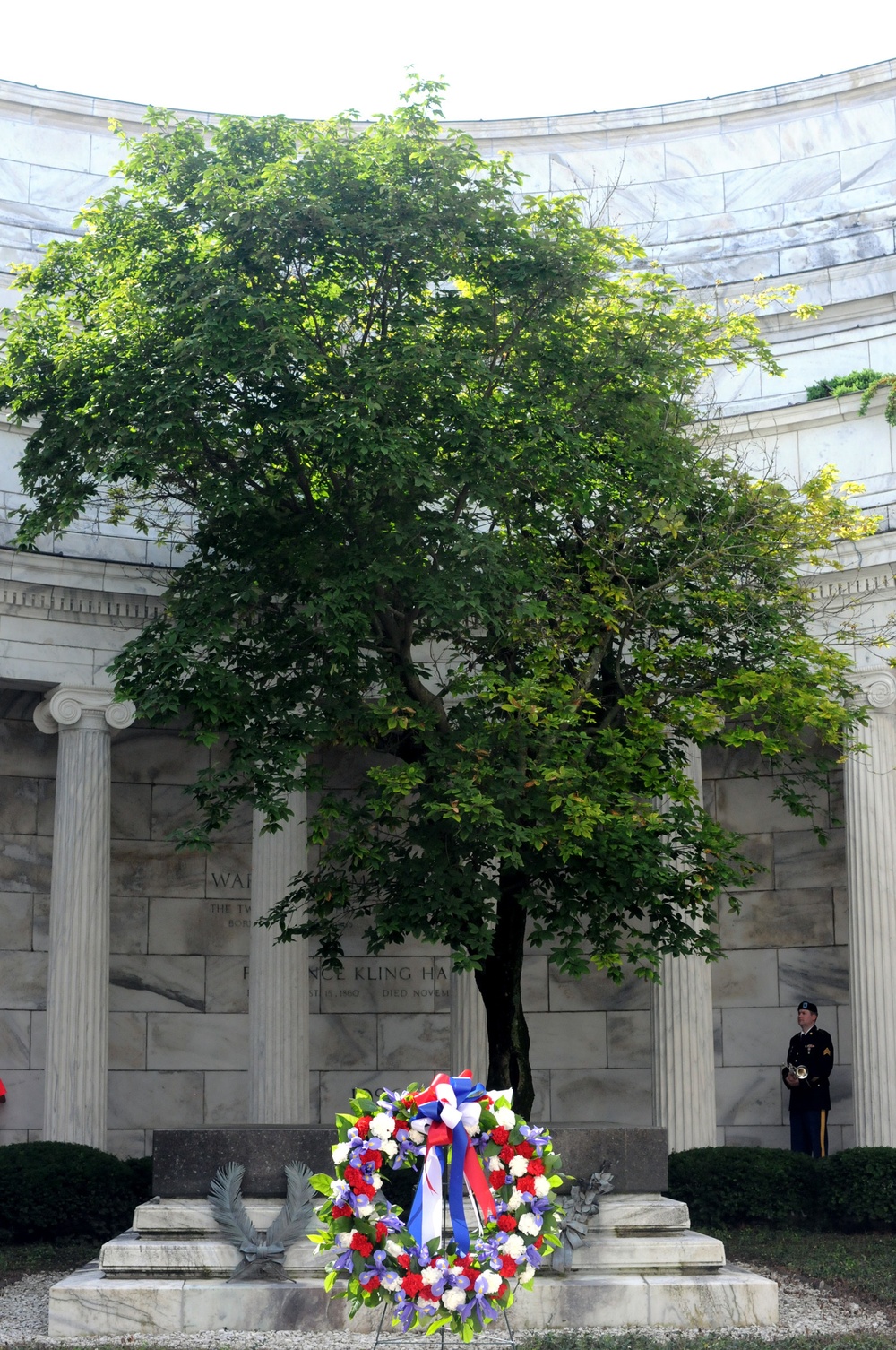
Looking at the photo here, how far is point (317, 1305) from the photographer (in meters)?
16.4

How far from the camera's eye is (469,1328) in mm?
12086

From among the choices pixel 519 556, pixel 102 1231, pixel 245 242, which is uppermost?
pixel 245 242

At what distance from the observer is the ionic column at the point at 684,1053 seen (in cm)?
2561

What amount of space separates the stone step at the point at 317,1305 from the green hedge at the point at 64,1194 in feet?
17.7

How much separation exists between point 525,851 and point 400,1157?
780 cm

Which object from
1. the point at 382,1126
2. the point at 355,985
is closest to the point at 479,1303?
the point at 382,1126

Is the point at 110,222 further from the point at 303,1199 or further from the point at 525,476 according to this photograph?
the point at 303,1199

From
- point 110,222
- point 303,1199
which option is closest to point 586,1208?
point 303,1199

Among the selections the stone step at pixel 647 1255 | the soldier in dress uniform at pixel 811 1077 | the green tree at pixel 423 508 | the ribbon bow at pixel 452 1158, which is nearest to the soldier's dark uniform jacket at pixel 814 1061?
the soldier in dress uniform at pixel 811 1077

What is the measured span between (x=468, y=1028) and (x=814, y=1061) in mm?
6010

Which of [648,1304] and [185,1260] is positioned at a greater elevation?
[185,1260]

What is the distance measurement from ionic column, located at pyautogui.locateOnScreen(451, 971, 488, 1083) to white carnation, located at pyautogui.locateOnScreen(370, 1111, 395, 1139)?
14167 millimetres

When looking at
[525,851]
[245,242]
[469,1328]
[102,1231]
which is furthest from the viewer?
[102,1231]

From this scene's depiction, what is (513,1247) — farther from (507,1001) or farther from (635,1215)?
(507,1001)
